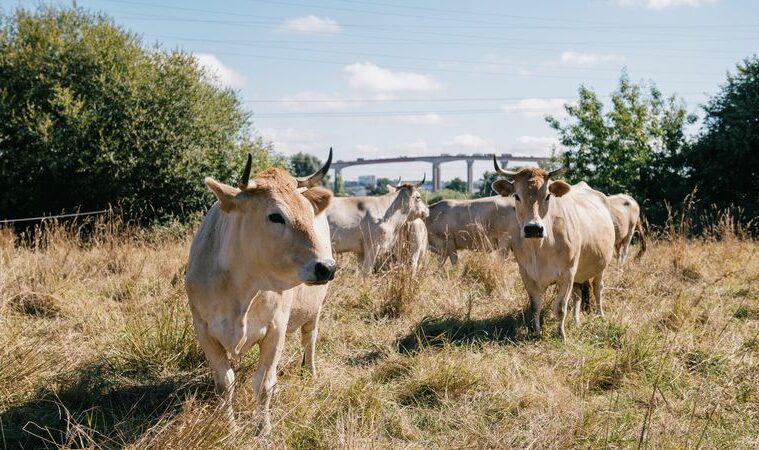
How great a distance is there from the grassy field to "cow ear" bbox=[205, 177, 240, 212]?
126 cm

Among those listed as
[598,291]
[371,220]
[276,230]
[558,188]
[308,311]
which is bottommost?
[598,291]

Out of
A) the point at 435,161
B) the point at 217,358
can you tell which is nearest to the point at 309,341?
the point at 217,358

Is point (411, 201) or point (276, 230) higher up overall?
point (276, 230)

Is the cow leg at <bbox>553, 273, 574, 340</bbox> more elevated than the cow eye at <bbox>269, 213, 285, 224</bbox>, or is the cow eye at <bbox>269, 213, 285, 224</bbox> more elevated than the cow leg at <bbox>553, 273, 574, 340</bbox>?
the cow eye at <bbox>269, 213, 285, 224</bbox>

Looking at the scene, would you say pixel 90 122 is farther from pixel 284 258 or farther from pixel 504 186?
pixel 284 258

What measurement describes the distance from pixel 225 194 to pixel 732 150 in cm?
2210

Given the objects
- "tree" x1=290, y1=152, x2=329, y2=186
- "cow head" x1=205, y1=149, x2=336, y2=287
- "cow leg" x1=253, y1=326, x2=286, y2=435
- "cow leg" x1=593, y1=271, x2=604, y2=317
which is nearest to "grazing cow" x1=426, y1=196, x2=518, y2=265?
"cow leg" x1=593, y1=271, x2=604, y2=317

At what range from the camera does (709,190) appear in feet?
75.9

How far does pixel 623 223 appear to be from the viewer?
37.7ft

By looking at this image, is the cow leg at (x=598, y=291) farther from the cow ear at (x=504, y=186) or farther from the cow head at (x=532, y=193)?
the cow ear at (x=504, y=186)

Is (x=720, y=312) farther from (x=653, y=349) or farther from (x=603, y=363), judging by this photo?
(x=603, y=363)

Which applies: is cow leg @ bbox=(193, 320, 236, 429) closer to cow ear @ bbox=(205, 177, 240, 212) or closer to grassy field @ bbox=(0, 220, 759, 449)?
grassy field @ bbox=(0, 220, 759, 449)

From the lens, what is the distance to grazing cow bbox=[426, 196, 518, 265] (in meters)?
14.9

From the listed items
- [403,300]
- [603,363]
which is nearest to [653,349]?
[603,363]
